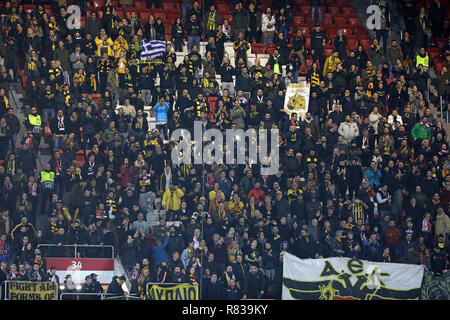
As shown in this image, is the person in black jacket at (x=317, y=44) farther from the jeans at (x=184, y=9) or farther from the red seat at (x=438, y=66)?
the jeans at (x=184, y=9)

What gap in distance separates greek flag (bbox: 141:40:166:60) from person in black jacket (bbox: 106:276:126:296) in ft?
22.0

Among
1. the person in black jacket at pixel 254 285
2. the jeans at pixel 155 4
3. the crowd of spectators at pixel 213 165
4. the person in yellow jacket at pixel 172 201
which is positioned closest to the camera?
the person in black jacket at pixel 254 285

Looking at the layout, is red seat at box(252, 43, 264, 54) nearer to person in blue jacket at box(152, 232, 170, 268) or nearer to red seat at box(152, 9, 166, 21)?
red seat at box(152, 9, 166, 21)

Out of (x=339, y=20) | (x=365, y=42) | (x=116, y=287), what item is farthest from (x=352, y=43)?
(x=116, y=287)

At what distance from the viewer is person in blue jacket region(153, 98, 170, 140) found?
2541 centimetres

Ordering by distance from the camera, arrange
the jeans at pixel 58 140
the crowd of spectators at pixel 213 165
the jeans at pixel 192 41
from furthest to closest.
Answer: the jeans at pixel 192 41 → the jeans at pixel 58 140 → the crowd of spectators at pixel 213 165

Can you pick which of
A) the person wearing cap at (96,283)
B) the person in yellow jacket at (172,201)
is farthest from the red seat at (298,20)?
the person wearing cap at (96,283)

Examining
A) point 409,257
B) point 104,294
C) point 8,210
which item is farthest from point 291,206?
point 8,210

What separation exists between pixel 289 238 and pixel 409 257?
256 cm

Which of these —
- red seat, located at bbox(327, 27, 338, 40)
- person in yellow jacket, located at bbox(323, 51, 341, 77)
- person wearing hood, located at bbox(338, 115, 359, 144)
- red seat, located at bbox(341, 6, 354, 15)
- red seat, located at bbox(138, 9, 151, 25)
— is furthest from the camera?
red seat, located at bbox(341, 6, 354, 15)

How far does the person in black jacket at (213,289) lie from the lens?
72.3 feet

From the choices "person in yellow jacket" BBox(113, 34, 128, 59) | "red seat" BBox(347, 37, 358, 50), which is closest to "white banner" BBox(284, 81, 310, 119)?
"red seat" BBox(347, 37, 358, 50)

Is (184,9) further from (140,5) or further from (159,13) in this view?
(140,5)

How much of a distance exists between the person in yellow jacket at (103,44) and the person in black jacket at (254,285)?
729 centimetres
